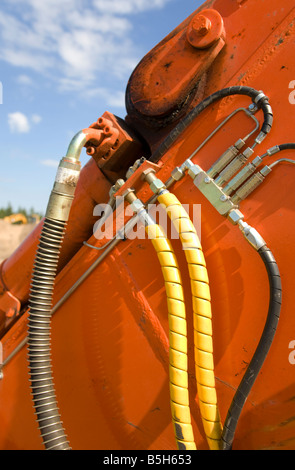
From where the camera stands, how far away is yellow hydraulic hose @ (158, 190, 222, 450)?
1.26m

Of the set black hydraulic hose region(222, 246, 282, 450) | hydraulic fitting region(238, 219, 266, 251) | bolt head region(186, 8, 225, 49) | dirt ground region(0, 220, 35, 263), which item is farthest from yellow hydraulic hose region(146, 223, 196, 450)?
dirt ground region(0, 220, 35, 263)

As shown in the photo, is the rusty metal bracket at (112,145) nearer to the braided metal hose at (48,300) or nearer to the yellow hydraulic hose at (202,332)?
the braided metal hose at (48,300)

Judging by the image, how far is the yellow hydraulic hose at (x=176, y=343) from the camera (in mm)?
1270

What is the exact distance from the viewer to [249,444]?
4.21ft

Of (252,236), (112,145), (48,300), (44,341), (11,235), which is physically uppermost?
(252,236)

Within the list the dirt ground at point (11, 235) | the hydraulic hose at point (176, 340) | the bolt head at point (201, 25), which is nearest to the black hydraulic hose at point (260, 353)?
the hydraulic hose at point (176, 340)

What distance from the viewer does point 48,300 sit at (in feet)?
4.81

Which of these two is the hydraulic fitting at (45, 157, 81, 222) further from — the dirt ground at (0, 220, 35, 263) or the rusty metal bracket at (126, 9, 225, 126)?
the dirt ground at (0, 220, 35, 263)

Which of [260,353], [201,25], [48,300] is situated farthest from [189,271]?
[201,25]

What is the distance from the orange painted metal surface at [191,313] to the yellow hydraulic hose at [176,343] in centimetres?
9

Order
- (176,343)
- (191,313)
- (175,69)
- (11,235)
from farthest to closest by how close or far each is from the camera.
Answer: (11,235) → (175,69) → (191,313) → (176,343)

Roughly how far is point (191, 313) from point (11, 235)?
44.2 ft

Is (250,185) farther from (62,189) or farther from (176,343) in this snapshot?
(62,189)

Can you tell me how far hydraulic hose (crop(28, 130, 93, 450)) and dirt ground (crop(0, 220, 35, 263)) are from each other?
11.5m
